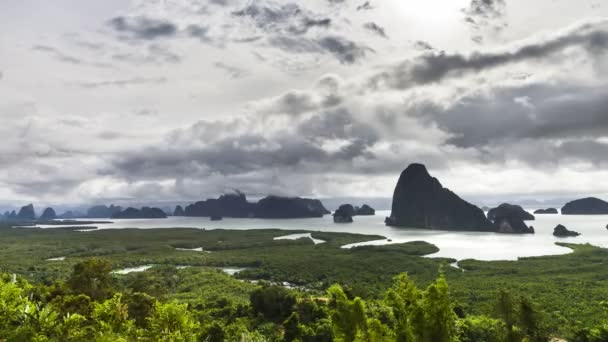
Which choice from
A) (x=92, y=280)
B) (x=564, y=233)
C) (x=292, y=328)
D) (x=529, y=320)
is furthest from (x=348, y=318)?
(x=564, y=233)

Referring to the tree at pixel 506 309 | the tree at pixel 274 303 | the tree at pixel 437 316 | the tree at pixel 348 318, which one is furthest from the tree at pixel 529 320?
the tree at pixel 274 303

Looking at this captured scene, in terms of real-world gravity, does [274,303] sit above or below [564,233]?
above

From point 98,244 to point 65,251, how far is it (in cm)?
1670

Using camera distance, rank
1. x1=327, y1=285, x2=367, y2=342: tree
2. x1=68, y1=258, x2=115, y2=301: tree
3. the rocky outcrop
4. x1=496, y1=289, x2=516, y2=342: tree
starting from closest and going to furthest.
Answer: x1=327, y1=285, x2=367, y2=342: tree < x1=496, y1=289, x2=516, y2=342: tree < x1=68, y1=258, x2=115, y2=301: tree < the rocky outcrop

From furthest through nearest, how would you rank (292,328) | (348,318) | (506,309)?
(292,328), (506,309), (348,318)

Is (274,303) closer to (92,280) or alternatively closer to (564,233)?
(92,280)

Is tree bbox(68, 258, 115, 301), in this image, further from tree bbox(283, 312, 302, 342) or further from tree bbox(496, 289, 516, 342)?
tree bbox(496, 289, 516, 342)

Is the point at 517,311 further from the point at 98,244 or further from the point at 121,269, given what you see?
the point at 98,244

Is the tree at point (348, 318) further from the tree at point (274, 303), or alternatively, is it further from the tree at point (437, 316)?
the tree at point (274, 303)

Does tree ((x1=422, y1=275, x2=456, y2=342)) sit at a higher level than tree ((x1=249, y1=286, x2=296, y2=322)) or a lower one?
higher

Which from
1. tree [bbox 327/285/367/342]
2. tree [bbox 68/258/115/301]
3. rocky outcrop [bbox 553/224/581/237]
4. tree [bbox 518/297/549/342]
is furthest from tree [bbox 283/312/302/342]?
rocky outcrop [bbox 553/224/581/237]

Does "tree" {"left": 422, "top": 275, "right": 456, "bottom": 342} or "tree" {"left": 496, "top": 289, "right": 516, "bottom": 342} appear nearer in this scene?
"tree" {"left": 422, "top": 275, "right": 456, "bottom": 342}

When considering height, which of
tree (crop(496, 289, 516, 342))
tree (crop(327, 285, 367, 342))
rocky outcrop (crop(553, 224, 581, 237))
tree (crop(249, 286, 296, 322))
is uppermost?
tree (crop(327, 285, 367, 342))

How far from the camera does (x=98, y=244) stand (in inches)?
5817
